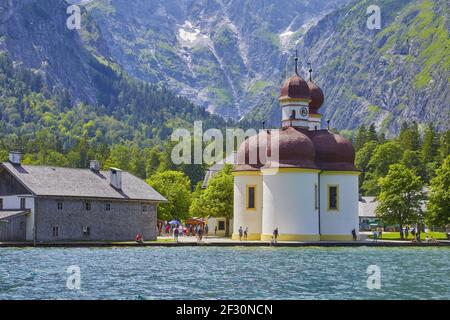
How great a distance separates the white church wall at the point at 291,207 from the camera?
Result: 85938 millimetres

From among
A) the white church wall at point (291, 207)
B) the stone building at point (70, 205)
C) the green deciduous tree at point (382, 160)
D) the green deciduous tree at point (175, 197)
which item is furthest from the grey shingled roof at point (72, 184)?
the green deciduous tree at point (382, 160)

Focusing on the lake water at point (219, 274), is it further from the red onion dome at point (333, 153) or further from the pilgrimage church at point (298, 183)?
the red onion dome at point (333, 153)

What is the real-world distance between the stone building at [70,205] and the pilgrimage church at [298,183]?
10071mm

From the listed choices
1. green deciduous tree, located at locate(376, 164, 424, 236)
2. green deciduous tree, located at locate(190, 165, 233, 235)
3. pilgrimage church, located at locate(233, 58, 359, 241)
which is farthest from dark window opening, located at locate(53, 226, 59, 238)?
green deciduous tree, located at locate(376, 164, 424, 236)

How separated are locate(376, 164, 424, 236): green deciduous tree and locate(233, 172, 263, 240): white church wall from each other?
16849mm

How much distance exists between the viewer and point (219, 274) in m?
47.1

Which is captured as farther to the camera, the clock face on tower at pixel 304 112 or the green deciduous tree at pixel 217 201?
the green deciduous tree at pixel 217 201

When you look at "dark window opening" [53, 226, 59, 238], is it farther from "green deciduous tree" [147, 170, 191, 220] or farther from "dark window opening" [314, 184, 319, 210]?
"green deciduous tree" [147, 170, 191, 220]

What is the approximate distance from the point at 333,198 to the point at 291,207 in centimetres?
647

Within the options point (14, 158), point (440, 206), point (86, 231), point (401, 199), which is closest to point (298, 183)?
point (401, 199)

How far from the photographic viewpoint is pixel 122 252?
6781 centimetres

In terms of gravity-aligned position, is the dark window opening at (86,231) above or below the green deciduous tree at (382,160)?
below

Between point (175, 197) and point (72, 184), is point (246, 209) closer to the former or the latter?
point (72, 184)
